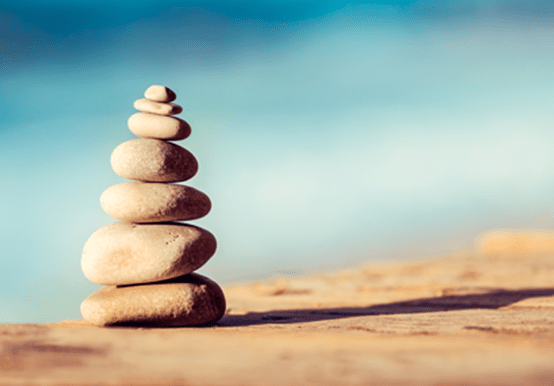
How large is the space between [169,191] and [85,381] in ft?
9.09

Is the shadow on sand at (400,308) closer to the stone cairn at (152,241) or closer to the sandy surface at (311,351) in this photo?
the sandy surface at (311,351)

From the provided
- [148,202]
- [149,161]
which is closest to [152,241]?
[148,202]

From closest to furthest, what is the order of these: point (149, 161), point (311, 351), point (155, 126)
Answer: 1. point (311, 351)
2. point (149, 161)
3. point (155, 126)

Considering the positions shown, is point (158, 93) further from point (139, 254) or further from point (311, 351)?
point (311, 351)

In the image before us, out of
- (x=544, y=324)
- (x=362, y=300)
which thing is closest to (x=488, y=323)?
(x=544, y=324)

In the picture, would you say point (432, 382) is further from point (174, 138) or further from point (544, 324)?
point (174, 138)

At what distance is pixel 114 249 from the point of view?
4.83 m

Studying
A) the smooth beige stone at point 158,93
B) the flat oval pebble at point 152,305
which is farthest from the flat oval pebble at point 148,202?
the smooth beige stone at point 158,93

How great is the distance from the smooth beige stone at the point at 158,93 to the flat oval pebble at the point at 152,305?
2.10 metres

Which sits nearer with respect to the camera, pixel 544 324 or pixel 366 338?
pixel 366 338

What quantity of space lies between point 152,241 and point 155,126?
135cm

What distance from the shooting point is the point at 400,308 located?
6371 millimetres

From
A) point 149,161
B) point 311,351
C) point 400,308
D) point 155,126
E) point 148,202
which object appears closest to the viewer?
point 311,351

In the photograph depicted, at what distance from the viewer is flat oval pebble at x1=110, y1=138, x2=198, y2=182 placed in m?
5.08
